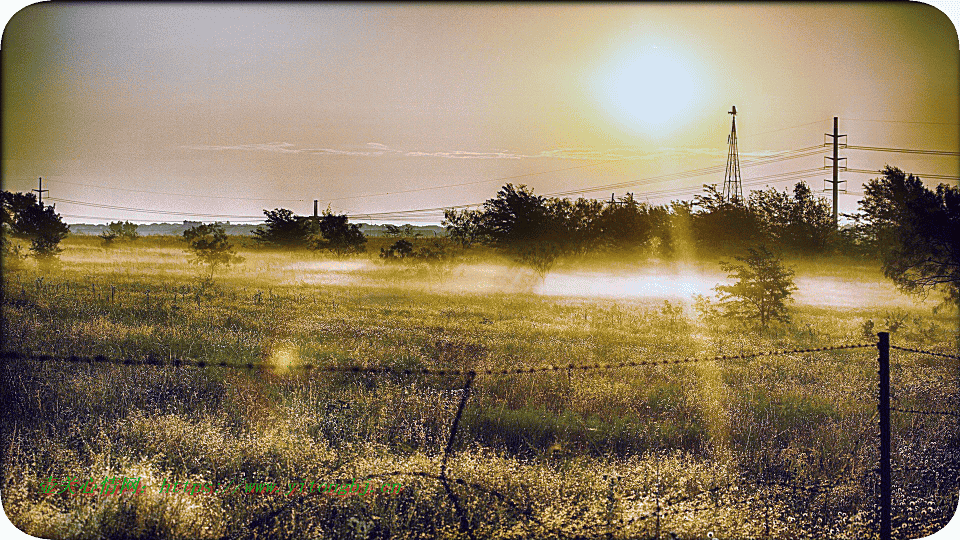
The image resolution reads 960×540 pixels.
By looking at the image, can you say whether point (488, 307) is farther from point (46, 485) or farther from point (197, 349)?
point (46, 485)

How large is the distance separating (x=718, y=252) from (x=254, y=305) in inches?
1114

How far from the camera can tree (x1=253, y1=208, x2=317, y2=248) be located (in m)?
41.1

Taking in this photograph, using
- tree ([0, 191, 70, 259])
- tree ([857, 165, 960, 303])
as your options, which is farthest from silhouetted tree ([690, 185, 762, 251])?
tree ([0, 191, 70, 259])

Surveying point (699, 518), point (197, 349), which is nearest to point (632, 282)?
point (197, 349)

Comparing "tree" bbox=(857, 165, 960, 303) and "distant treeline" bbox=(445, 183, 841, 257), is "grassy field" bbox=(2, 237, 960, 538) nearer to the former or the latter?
"tree" bbox=(857, 165, 960, 303)

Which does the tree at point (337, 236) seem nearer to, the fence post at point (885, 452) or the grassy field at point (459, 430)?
the grassy field at point (459, 430)

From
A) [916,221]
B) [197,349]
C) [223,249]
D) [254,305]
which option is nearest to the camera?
[197,349]

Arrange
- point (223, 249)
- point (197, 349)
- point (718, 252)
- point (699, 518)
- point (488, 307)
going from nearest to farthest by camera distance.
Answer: point (699, 518) < point (197, 349) < point (488, 307) < point (223, 249) < point (718, 252)

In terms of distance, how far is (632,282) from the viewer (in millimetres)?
27922

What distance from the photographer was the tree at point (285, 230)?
4109 centimetres

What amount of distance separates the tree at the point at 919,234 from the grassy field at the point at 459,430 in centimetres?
146

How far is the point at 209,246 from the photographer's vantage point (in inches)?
1040

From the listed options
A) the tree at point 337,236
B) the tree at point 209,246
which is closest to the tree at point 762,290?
the tree at point 209,246

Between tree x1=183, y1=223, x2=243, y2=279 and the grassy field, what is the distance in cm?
1260
